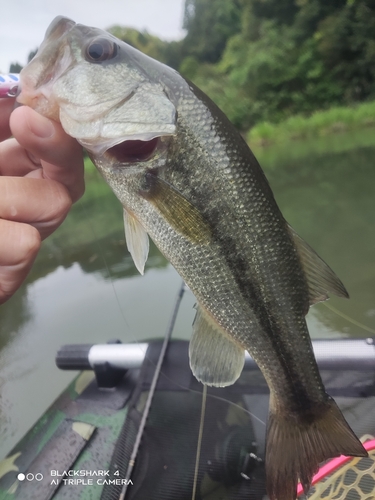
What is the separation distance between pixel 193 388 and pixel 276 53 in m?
21.2

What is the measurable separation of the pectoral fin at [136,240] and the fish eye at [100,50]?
1.39ft

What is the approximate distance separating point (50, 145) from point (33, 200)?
15cm

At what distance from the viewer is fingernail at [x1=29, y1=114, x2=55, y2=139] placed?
0.93 meters

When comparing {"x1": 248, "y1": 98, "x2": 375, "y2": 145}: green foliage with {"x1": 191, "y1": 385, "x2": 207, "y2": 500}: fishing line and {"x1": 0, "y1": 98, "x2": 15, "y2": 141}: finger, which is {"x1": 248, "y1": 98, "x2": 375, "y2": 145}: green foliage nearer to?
{"x1": 191, "y1": 385, "x2": 207, "y2": 500}: fishing line

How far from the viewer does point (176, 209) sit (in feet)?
3.33

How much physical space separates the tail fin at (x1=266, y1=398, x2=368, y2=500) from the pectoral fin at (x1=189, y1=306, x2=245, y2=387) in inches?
8.7

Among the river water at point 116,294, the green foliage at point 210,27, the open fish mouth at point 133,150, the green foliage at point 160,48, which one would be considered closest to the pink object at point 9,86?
the open fish mouth at point 133,150

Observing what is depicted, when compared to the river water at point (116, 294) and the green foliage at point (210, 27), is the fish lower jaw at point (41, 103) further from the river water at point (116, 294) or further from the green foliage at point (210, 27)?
the green foliage at point (210, 27)

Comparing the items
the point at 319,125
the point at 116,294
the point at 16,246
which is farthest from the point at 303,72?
the point at 16,246

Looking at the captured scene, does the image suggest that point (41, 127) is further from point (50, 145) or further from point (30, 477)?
point (30, 477)

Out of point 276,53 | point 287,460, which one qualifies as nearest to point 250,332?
point 287,460

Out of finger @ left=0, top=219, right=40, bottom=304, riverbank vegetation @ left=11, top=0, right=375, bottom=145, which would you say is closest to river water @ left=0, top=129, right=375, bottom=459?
finger @ left=0, top=219, right=40, bottom=304

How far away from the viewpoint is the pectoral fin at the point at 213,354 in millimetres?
1086

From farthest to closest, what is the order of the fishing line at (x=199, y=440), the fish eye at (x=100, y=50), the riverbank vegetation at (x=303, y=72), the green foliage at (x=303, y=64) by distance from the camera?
the green foliage at (x=303, y=64)
the riverbank vegetation at (x=303, y=72)
the fishing line at (x=199, y=440)
the fish eye at (x=100, y=50)
